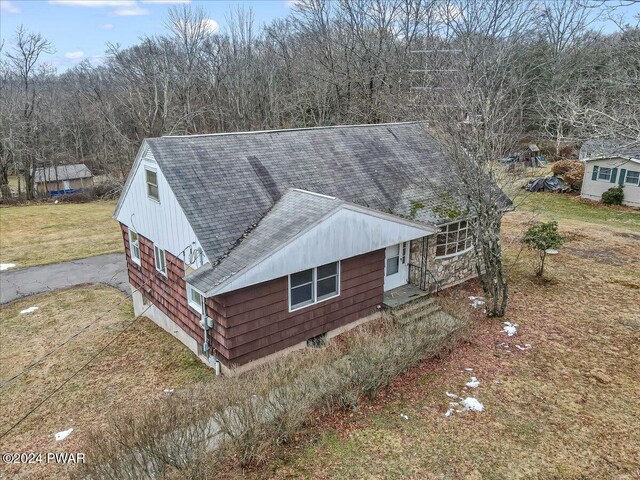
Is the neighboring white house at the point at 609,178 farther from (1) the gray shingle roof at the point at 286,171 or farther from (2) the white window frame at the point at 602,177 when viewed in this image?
(1) the gray shingle roof at the point at 286,171

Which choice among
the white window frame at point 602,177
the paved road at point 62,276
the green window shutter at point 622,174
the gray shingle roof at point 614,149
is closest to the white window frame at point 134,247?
the paved road at point 62,276

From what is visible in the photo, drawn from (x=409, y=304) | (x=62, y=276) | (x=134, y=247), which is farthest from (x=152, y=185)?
(x=62, y=276)

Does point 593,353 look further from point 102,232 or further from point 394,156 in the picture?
point 102,232

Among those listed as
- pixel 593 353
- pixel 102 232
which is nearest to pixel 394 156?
pixel 593 353

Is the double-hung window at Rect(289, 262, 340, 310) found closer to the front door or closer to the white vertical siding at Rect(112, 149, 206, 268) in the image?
the front door

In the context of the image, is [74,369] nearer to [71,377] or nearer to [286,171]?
[71,377]
